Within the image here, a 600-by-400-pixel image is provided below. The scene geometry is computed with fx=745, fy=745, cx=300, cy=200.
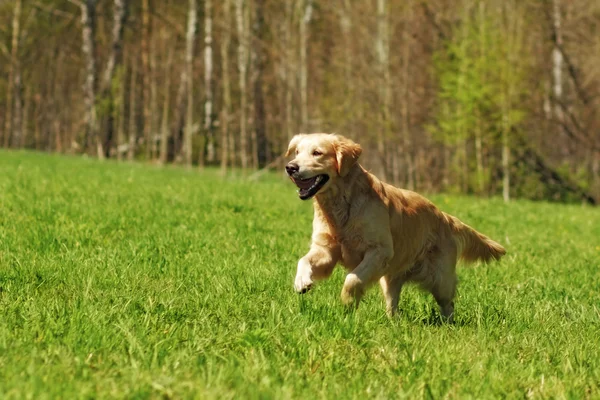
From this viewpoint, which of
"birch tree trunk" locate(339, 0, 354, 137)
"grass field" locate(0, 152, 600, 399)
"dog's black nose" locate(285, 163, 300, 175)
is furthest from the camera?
"birch tree trunk" locate(339, 0, 354, 137)

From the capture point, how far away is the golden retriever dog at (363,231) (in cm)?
482

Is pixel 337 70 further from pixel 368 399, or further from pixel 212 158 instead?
pixel 368 399

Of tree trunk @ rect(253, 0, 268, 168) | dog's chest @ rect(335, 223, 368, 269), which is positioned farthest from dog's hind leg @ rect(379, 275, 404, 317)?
tree trunk @ rect(253, 0, 268, 168)

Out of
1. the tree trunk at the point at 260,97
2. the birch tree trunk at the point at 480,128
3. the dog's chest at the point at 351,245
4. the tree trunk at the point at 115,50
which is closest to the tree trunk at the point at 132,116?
the tree trunk at the point at 115,50

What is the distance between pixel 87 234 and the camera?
6762mm

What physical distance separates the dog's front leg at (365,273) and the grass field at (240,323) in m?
0.14

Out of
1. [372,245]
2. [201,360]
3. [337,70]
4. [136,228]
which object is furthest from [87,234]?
[337,70]

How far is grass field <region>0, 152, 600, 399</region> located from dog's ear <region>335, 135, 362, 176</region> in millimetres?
879

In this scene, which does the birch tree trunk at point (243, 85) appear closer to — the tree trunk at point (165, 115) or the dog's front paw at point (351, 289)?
the tree trunk at point (165, 115)

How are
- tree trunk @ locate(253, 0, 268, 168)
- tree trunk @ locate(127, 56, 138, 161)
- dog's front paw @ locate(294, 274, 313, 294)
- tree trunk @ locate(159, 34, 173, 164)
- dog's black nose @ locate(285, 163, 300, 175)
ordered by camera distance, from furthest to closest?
tree trunk @ locate(127, 56, 138, 161) → tree trunk @ locate(253, 0, 268, 168) → tree trunk @ locate(159, 34, 173, 164) → dog's black nose @ locate(285, 163, 300, 175) → dog's front paw @ locate(294, 274, 313, 294)

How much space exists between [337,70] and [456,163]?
18.1 feet

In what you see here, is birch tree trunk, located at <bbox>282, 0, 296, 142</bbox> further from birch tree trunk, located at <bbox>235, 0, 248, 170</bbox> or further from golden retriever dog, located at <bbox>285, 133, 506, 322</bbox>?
golden retriever dog, located at <bbox>285, 133, 506, 322</bbox>

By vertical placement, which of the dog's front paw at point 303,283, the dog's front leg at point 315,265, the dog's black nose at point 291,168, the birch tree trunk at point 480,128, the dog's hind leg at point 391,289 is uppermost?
the birch tree trunk at point 480,128

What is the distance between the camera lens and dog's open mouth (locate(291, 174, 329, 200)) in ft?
16.3
